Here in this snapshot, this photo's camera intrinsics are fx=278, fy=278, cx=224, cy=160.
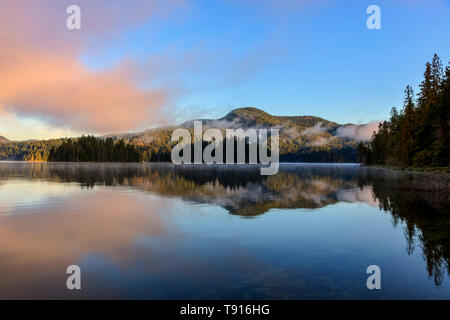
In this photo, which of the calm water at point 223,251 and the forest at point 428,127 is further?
the forest at point 428,127

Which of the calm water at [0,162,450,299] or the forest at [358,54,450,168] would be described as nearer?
the calm water at [0,162,450,299]

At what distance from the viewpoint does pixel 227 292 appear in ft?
28.1

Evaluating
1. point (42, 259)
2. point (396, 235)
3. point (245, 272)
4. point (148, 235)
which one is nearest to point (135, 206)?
point (148, 235)

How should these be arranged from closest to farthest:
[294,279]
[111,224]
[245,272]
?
[294,279] < [245,272] < [111,224]

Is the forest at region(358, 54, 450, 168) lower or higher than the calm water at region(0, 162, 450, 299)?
higher

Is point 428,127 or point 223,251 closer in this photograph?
point 223,251

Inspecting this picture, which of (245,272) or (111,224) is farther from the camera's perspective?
(111,224)

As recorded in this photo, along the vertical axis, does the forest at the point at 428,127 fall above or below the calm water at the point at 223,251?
above

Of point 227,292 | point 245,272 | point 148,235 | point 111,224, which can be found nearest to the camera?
point 227,292
